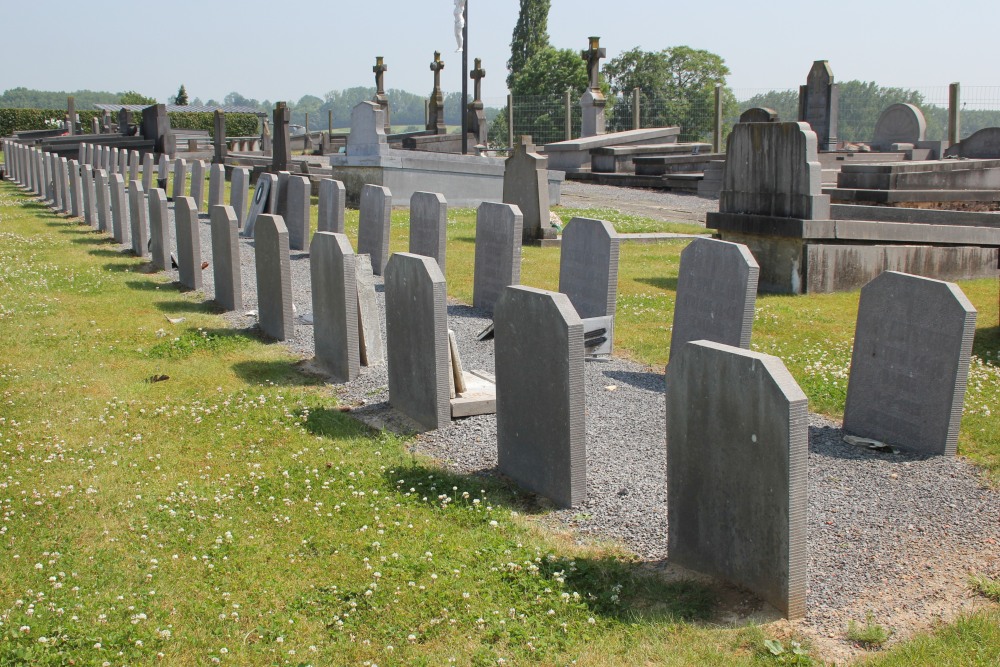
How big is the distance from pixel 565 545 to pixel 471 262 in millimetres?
10310

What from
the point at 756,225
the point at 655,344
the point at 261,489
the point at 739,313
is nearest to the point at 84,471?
the point at 261,489

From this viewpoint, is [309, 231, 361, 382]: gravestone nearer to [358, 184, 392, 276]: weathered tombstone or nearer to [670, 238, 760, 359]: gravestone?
[670, 238, 760, 359]: gravestone

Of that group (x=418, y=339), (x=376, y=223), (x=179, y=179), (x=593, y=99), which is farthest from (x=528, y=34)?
(x=418, y=339)

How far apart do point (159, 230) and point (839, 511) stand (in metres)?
11.0

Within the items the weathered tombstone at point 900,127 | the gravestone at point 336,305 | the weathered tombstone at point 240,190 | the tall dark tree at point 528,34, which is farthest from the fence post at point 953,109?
the tall dark tree at point 528,34

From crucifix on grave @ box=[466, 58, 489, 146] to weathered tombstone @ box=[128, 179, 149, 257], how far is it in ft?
78.9

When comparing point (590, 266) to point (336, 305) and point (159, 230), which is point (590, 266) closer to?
point (336, 305)

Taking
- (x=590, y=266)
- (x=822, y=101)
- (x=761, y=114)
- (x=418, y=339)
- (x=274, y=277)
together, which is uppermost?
(x=822, y=101)

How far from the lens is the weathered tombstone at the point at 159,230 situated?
13.4m

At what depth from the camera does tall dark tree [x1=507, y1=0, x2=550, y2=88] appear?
84500mm

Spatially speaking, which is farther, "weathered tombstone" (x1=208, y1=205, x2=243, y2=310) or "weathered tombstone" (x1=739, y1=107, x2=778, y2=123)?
"weathered tombstone" (x1=739, y1=107, x2=778, y2=123)

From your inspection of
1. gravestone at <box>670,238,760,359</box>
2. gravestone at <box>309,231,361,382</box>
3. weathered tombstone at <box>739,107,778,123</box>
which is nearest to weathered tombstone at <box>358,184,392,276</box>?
gravestone at <box>309,231,361,382</box>

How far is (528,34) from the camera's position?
279ft

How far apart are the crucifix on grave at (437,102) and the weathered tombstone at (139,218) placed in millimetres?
29525
